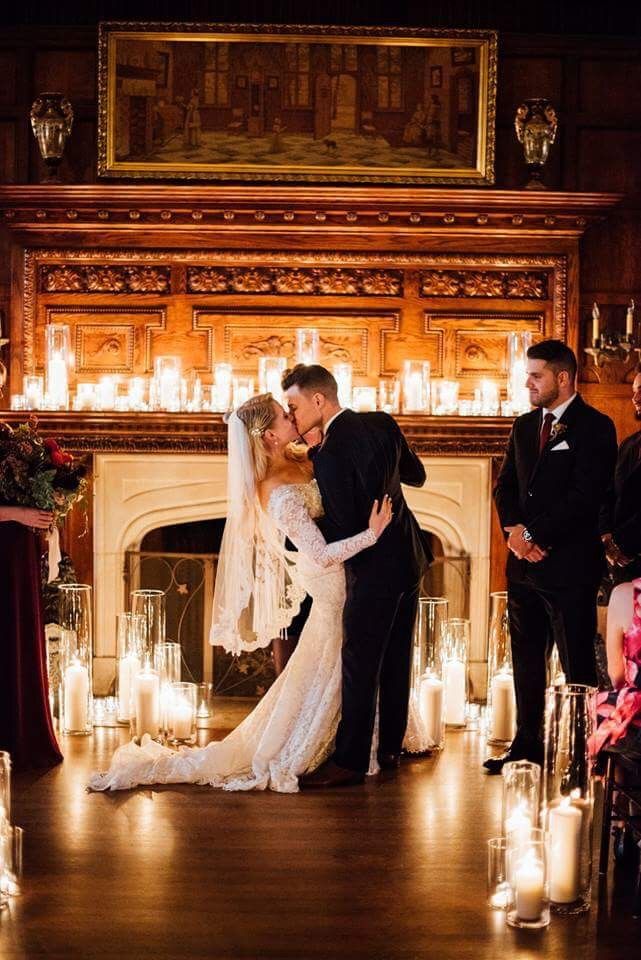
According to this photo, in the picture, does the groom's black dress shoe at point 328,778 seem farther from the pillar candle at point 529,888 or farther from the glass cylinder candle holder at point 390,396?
the glass cylinder candle holder at point 390,396

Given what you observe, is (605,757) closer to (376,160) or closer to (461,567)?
(461,567)

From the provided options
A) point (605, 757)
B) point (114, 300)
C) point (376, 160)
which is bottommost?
point (605, 757)

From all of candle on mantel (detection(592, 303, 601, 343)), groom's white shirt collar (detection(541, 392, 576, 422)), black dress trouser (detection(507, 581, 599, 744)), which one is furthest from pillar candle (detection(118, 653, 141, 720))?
candle on mantel (detection(592, 303, 601, 343))

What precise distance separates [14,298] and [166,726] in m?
2.65

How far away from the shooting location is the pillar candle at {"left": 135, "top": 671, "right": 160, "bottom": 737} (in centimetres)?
566

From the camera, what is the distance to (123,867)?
4.15 meters

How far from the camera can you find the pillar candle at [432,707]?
572cm

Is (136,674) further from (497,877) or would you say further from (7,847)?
(497,877)

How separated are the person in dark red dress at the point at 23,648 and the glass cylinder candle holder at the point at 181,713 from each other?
0.55 m

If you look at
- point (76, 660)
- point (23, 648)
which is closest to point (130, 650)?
point (76, 660)

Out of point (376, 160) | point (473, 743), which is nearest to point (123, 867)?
point (473, 743)

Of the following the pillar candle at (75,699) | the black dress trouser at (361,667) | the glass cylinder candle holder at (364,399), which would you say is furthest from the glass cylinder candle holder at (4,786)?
the glass cylinder candle holder at (364,399)

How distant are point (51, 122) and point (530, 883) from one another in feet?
15.5

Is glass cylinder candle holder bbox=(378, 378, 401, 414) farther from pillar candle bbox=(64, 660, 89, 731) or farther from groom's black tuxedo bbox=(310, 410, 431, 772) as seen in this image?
pillar candle bbox=(64, 660, 89, 731)
